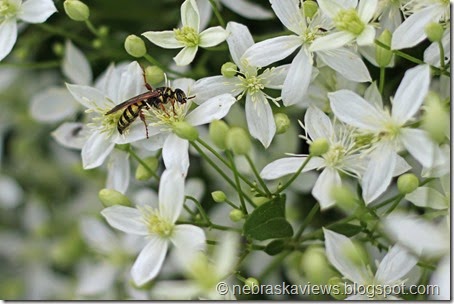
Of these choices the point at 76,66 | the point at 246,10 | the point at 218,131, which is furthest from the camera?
the point at 76,66

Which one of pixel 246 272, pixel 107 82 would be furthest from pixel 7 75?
pixel 246 272

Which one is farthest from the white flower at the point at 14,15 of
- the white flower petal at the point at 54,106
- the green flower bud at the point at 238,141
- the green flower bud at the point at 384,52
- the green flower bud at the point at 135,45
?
the green flower bud at the point at 384,52

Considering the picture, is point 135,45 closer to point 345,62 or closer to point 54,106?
point 345,62

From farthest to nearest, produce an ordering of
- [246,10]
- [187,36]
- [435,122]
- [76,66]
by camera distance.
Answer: [76,66] < [246,10] < [187,36] < [435,122]

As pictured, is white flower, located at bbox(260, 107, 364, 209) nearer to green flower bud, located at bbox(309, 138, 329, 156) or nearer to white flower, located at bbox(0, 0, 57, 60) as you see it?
green flower bud, located at bbox(309, 138, 329, 156)

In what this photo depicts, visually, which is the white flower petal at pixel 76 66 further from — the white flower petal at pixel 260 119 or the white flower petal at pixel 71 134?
the white flower petal at pixel 260 119

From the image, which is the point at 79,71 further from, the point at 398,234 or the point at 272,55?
the point at 398,234

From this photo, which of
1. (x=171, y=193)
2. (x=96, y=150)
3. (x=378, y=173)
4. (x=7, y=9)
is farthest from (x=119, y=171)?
(x=378, y=173)
